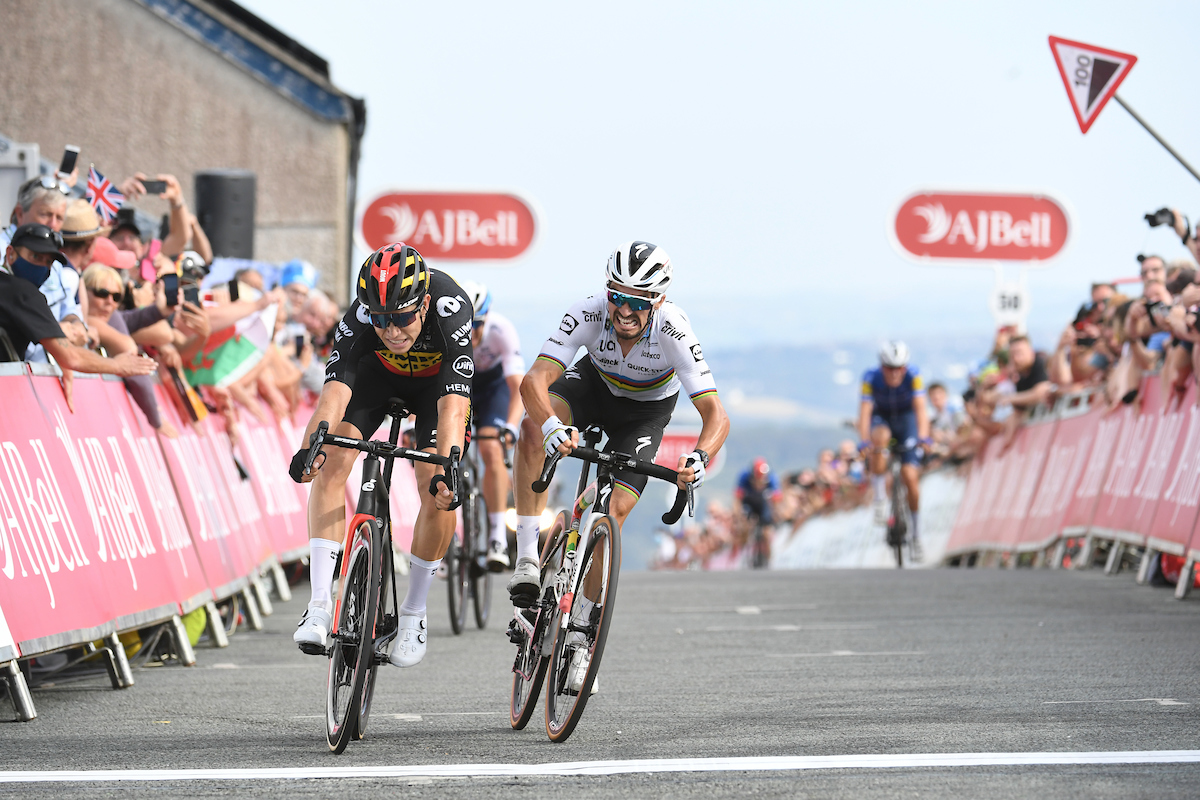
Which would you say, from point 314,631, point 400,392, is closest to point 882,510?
point 400,392

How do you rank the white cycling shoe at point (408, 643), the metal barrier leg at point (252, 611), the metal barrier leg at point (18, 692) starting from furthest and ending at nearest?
the metal barrier leg at point (252, 611)
the metal barrier leg at point (18, 692)
the white cycling shoe at point (408, 643)

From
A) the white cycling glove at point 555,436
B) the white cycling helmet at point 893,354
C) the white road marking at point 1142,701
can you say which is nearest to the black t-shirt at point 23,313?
the white cycling glove at point 555,436

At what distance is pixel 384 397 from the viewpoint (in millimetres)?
7199

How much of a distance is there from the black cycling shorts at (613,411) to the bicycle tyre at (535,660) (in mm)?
674

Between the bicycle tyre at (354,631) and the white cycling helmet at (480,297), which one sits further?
the white cycling helmet at (480,297)

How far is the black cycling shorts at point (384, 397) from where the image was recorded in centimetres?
712

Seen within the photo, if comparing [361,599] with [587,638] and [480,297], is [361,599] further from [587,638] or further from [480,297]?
[480,297]

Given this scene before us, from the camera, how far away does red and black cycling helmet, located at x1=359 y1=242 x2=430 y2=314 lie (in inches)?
253

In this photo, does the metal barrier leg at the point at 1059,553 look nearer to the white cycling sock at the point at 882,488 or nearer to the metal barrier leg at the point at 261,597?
the white cycling sock at the point at 882,488

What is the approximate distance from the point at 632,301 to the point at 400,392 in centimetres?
111

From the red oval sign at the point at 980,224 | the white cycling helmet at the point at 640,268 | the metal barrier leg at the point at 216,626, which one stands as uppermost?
the red oval sign at the point at 980,224

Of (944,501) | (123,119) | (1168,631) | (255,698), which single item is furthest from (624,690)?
(123,119)

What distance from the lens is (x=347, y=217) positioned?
2828cm

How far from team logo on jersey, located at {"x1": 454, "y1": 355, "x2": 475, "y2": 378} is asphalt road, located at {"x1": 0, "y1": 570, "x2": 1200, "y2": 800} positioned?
4.75 feet
